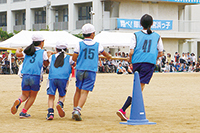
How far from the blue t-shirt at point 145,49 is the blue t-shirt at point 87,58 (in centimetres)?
65

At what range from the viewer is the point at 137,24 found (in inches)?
1731

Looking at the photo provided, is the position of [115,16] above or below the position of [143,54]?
above

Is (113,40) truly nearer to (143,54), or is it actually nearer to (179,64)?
(179,64)

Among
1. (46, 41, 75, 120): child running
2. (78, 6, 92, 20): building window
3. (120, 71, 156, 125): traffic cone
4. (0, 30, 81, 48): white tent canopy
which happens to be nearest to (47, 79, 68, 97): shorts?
(46, 41, 75, 120): child running

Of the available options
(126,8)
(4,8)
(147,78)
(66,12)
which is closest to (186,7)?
(126,8)

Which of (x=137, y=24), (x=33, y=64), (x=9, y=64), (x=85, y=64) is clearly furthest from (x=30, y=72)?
(x=137, y=24)

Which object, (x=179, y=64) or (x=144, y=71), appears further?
(x=179, y=64)

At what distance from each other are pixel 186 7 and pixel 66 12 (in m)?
14.1

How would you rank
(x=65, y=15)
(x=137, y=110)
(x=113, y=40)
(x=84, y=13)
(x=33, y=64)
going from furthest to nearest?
1. (x=65, y=15)
2. (x=84, y=13)
3. (x=113, y=40)
4. (x=33, y=64)
5. (x=137, y=110)

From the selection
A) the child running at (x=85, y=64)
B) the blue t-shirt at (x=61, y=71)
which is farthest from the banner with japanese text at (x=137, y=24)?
the child running at (x=85, y=64)

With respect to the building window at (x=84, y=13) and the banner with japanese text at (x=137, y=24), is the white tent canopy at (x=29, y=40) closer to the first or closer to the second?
the banner with japanese text at (x=137, y=24)

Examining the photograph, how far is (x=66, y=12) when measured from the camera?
48188mm

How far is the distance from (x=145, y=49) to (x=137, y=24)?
3708 cm

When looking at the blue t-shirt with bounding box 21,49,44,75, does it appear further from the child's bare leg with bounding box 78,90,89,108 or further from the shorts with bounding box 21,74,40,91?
the child's bare leg with bounding box 78,90,89,108
